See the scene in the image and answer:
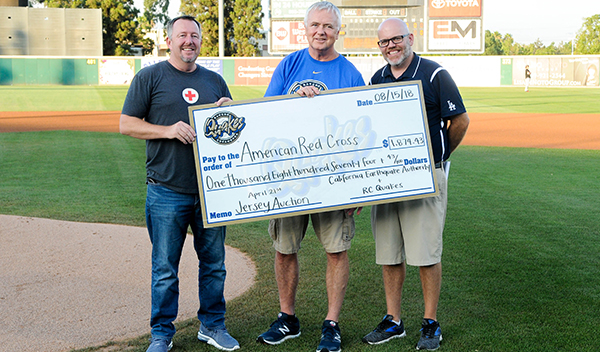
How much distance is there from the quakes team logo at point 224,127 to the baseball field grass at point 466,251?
1.33 metres

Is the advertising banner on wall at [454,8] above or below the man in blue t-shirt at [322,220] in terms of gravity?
above

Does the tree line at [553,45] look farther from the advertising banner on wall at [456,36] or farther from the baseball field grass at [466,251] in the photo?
the baseball field grass at [466,251]

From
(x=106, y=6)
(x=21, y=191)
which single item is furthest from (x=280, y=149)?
(x=106, y=6)

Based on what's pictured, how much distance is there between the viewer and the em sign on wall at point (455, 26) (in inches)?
1266

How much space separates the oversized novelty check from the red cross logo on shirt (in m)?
0.22

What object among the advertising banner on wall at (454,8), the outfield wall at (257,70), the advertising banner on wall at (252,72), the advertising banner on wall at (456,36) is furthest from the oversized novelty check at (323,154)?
the advertising banner on wall at (252,72)

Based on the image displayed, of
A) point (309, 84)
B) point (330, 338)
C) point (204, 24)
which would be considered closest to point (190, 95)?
point (309, 84)

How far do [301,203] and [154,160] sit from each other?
93cm

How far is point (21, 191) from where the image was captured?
8836mm

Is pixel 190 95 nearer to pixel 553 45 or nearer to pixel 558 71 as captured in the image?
pixel 558 71

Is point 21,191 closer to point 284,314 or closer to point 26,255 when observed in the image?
point 26,255

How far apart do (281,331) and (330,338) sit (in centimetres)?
35

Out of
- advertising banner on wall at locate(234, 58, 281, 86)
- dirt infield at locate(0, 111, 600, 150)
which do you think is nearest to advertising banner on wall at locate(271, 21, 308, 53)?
advertising banner on wall at locate(234, 58, 281, 86)

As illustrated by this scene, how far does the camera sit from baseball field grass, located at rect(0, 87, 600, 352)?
397 centimetres
